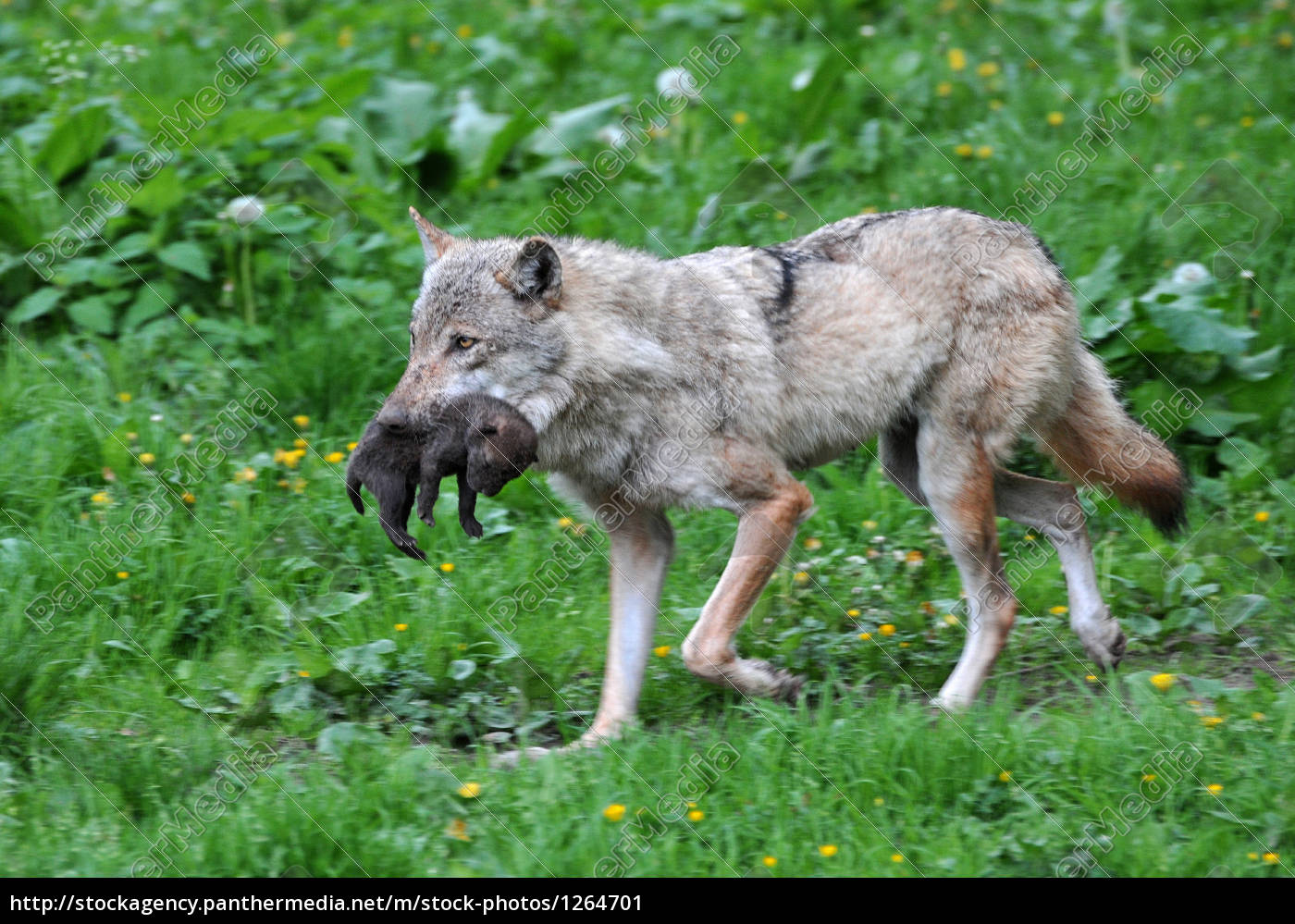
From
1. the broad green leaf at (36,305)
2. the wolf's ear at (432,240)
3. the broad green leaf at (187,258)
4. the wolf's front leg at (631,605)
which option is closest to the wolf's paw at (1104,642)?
the wolf's front leg at (631,605)

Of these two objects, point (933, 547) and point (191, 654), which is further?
point (933, 547)

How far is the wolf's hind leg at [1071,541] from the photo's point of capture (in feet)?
17.6

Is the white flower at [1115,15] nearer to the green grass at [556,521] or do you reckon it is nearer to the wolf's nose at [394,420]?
the green grass at [556,521]

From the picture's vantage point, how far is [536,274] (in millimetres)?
4734

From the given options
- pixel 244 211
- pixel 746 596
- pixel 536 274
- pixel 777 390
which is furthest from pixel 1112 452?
pixel 244 211

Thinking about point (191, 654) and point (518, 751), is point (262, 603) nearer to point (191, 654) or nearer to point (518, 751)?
point (191, 654)

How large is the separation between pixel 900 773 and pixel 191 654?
9.27ft

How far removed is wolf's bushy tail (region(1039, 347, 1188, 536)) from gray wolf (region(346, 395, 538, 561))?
240cm

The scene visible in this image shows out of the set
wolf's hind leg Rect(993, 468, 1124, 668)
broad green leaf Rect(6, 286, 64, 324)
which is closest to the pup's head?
wolf's hind leg Rect(993, 468, 1124, 668)

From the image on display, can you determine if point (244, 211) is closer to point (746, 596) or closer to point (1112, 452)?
point (746, 596)

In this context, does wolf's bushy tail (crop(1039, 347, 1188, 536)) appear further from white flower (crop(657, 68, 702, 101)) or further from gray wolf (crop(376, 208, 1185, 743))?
white flower (crop(657, 68, 702, 101))
